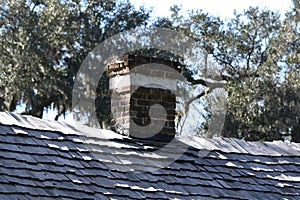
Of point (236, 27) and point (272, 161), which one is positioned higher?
point (236, 27)

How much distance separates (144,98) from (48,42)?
16.2 meters

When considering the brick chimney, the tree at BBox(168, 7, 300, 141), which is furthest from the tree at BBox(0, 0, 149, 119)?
the brick chimney

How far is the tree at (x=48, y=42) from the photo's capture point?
2464 centimetres

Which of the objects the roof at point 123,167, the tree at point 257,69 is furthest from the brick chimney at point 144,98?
the tree at point 257,69

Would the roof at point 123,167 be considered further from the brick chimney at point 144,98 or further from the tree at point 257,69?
the tree at point 257,69

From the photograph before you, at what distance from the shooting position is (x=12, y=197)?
22.2ft

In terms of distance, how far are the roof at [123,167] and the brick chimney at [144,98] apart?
0.80 feet

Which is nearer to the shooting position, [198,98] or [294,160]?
Result: [294,160]

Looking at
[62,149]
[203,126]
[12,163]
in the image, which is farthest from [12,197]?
[203,126]

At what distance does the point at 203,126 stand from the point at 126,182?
1717cm

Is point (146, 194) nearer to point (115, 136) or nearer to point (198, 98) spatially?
point (115, 136)

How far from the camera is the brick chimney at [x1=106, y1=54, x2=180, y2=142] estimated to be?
9172 mm

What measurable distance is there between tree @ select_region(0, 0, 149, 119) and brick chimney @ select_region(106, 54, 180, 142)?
15.3 meters

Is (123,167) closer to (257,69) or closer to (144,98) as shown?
(144,98)
